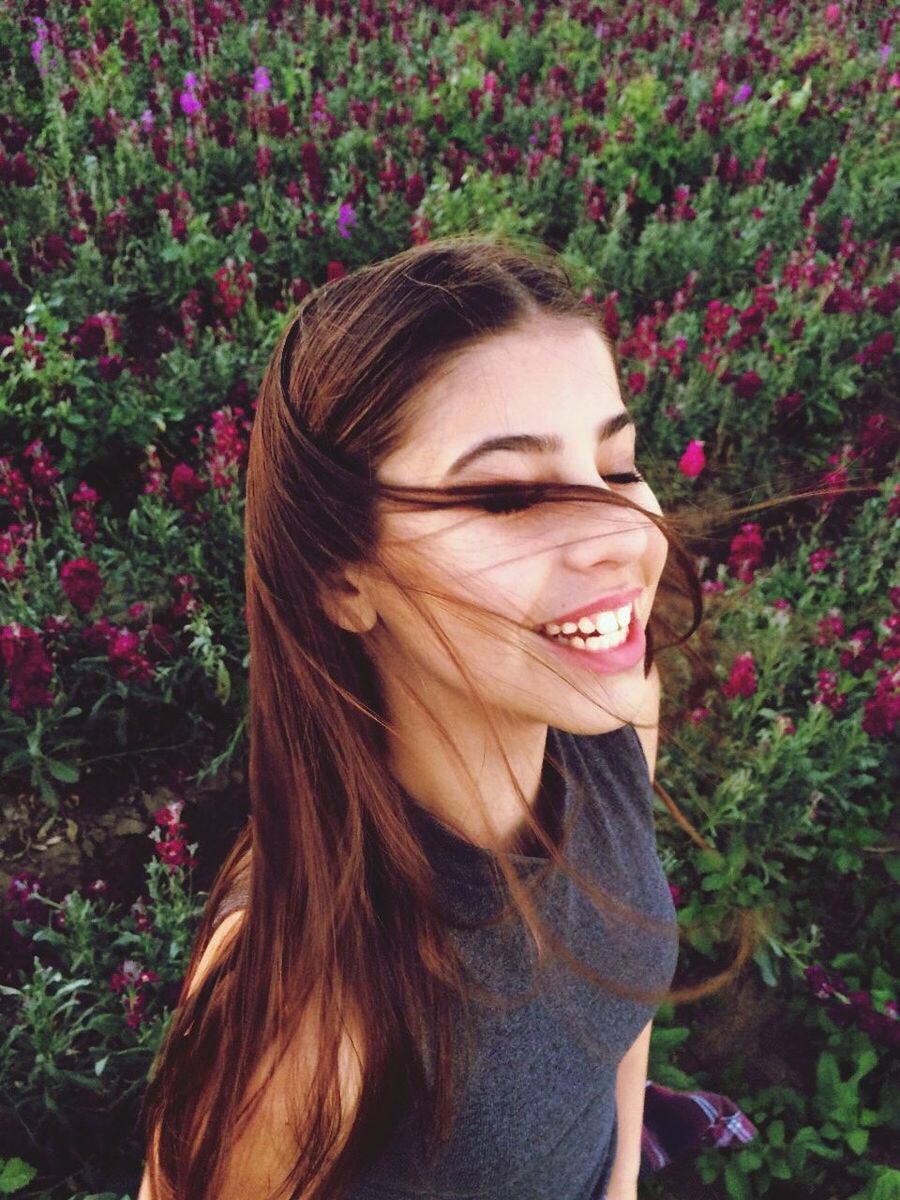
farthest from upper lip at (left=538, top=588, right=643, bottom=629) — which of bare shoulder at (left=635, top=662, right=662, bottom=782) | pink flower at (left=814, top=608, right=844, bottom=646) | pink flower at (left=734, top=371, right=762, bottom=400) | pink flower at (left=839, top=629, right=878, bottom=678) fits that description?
pink flower at (left=734, top=371, right=762, bottom=400)

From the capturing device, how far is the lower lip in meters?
1.02

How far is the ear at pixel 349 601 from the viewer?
1.07 m

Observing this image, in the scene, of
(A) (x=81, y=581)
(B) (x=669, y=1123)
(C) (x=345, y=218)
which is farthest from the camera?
(C) (x=345, y=218)

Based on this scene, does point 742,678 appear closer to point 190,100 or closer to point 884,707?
point 884,707

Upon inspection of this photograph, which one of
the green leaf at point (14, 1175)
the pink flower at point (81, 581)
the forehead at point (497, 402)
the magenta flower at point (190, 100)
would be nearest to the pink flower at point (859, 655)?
the forehead at point (497, 402)

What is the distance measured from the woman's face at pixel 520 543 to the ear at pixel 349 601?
1cm

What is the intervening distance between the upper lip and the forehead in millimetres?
169

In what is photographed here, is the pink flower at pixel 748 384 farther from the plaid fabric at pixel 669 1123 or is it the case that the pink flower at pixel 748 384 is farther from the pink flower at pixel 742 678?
the plaid fabric at pixel 669 1123

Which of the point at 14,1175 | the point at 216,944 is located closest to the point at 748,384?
the point at 216,944

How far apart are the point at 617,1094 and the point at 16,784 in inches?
66.4

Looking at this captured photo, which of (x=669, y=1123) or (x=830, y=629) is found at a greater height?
(x=830, y=629)

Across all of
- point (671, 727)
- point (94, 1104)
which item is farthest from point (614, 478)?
point (94, 1104)

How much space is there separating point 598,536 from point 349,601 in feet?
0.96

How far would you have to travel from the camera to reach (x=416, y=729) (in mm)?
1218
